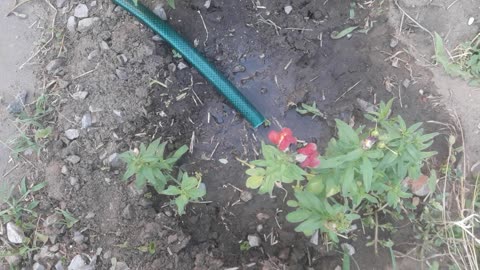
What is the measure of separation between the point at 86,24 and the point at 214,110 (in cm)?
81

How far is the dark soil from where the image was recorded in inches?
97.8

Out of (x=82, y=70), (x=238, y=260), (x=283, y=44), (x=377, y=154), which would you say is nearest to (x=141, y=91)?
(x=82, y=70)

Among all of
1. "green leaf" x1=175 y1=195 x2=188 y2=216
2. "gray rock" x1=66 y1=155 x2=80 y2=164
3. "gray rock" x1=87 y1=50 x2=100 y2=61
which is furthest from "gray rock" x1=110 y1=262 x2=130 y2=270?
"gray rock" x1=87 y1=50 x2=100 y2=61

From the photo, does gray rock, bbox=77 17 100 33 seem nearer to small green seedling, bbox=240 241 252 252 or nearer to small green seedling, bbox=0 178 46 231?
small green seedling, bbox=0 178 46 231

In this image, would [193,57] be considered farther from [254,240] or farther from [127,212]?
[254,240]

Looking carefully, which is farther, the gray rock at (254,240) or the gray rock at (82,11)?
the gray rock at (82,11)

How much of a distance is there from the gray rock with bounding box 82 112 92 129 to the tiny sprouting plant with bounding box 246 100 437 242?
96 centimetres

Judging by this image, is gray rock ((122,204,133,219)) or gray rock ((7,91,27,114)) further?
gray rock ((7,91,27,114))

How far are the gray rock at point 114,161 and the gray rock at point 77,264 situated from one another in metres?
0.46

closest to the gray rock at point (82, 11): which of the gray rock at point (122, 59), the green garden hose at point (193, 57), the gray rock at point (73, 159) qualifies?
the green garden hose at point (193, 57)

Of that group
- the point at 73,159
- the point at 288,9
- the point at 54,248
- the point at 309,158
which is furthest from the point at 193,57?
the point at 54,248

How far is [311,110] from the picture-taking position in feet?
8.63

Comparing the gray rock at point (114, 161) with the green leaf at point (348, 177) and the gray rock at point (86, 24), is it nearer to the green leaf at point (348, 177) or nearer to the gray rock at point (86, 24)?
the gray rock at point (86, 24)

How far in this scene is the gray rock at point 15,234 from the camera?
2.49 metres
